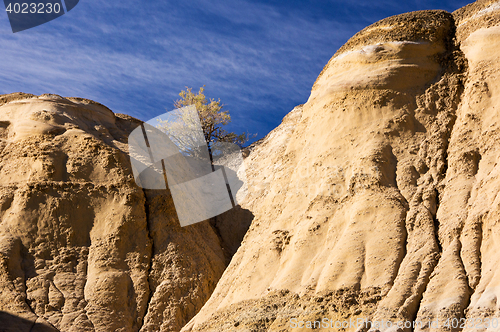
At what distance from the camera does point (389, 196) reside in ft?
29.4

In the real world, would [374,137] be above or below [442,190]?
above

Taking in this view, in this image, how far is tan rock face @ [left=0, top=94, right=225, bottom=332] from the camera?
41.3 feet

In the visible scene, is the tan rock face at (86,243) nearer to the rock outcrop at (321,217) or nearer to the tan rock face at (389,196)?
the rock outcrop at (321,217)

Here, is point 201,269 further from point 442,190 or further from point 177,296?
point 442,190

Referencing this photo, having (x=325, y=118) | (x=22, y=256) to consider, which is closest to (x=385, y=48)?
(x=325, y=118)

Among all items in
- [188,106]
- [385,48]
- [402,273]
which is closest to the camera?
[402,273]

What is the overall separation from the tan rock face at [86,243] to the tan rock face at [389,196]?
3100 millimetres

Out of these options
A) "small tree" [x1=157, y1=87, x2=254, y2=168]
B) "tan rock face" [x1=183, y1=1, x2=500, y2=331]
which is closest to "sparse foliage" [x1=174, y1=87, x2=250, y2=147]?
"small tree" [x1=157, y1=87, x2=254, y2=168]

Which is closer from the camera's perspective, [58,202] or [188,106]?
[58,202]

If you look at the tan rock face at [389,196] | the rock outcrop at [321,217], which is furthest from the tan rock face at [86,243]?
the tan rock face at [389,196]

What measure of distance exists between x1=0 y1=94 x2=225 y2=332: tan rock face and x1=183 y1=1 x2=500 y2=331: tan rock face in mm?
3100

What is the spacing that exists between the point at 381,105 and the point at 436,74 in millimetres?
1384

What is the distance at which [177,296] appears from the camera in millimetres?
13312

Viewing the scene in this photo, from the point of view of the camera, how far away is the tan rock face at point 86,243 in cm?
1259
